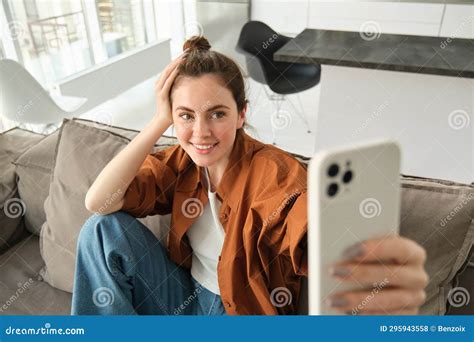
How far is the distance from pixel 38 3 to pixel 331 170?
3.13 metres

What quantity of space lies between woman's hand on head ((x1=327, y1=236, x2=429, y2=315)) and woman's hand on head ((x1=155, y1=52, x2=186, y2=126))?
0.59 metres

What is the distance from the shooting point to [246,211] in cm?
83

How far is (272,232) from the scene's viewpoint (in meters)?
0.76

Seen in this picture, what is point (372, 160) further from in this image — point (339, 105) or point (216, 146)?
point (339, 105)

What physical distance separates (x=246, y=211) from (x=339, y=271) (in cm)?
47

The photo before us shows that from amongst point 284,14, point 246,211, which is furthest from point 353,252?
point 284,14

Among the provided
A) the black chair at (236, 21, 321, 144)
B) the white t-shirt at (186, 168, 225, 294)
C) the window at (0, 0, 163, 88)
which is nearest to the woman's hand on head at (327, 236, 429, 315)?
→ the white t-shirt at (186, 168, 225, 294)

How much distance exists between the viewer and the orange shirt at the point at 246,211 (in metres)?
0.74

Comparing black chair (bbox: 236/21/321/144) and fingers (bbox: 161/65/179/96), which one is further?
black chair (bbox: 236/21/321/144)

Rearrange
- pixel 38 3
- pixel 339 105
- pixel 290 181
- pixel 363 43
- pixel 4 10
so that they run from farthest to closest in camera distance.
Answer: pixel 38 3, pixel 4 10, pixel 339 105, pixel 363 43, pixel 290 181

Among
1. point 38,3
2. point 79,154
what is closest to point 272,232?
point 79,154

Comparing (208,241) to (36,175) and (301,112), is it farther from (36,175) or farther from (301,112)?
(301,112)

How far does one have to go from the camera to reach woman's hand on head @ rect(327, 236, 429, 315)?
1.22 feet

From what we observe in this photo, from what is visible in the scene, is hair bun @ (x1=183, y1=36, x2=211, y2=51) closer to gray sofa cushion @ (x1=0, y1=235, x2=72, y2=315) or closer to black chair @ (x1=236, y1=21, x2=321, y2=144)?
gray sofa cushion @ (x1=0, y1=235, x2=72, y2=315)
